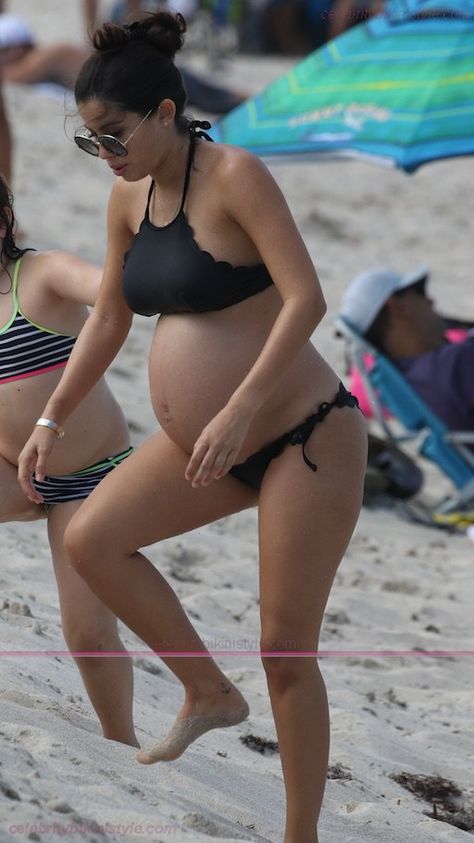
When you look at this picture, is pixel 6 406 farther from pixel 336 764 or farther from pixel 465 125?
pixel 465 125

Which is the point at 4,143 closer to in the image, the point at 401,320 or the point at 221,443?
the point at 401,320

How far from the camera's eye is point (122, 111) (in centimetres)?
260

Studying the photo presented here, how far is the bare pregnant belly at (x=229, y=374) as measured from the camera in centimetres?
263

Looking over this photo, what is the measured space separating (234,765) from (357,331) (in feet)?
11.6

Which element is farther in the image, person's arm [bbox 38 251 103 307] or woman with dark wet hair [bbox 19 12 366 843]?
person's arm [bbox 38 251 103 307]

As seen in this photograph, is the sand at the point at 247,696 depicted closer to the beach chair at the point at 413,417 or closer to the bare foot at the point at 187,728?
the bare foot at the point at 187,728

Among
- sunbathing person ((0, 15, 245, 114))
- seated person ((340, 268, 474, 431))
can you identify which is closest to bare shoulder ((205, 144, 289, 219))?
seated person ((340, 268, 474, 431))

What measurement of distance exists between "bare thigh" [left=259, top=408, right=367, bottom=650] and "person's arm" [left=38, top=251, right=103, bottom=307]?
71cm

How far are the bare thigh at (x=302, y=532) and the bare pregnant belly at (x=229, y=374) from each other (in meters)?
0.06

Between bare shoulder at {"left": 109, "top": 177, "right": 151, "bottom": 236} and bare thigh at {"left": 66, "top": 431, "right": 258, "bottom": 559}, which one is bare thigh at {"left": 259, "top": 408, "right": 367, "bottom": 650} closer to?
bare thigh at {"left": 66, "top": 431, "right": 258, "bottom": 559}

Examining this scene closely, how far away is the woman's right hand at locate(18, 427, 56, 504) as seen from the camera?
2.88 meters

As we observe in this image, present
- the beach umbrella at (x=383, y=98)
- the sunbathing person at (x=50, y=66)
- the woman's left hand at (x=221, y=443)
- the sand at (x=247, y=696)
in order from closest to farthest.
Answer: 1. the woman's left hand at (x=221, y=443)
2. the sand at (x=247, y=696)
3. the beach umbrella at (x=383, y=98)
4. the sunbathing person at (x=50, y=66)

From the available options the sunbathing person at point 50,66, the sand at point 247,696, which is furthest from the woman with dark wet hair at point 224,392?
the sunbathing person at point 50,66

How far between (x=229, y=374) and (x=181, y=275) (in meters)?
0.21
